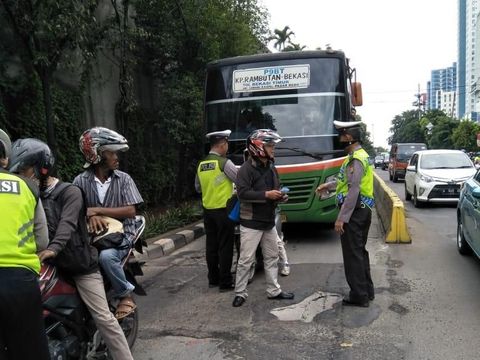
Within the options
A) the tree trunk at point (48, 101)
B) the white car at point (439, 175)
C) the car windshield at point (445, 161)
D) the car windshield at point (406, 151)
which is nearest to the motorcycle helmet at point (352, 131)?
the tree trunk at point (48, 101)

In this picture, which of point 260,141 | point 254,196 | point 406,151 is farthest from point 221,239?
point 406,151

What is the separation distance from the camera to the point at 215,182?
6004 millimetres

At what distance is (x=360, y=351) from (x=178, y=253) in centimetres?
491

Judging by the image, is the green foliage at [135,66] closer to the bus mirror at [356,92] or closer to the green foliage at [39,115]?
the green foliage at [39,115]

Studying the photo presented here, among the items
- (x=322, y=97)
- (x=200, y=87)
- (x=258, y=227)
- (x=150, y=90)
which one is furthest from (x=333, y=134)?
(x=150, y=90)

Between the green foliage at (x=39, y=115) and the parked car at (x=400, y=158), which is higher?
the green foliage at (x=39, y=115)

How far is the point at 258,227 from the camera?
5.39 m

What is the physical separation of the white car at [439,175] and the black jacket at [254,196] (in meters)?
8.69

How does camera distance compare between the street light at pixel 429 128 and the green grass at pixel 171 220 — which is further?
the street light at pixel 429 128

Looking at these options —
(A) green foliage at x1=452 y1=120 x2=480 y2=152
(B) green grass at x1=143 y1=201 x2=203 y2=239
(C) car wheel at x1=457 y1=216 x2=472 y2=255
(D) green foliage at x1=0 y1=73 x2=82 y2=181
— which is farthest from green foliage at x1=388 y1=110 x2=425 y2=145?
(D) green foliage at x1=0 y1=73 x2=82 y2=181

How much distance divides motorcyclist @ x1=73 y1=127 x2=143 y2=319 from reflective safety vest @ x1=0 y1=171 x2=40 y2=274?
3.66ft

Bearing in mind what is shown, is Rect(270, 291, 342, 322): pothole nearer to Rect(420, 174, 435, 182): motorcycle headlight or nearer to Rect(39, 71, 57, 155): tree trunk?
Rect(39, 71, 57, 155): tree trunk

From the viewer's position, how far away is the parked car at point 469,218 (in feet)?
19.8

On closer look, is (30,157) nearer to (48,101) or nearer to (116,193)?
→ (116,193)
